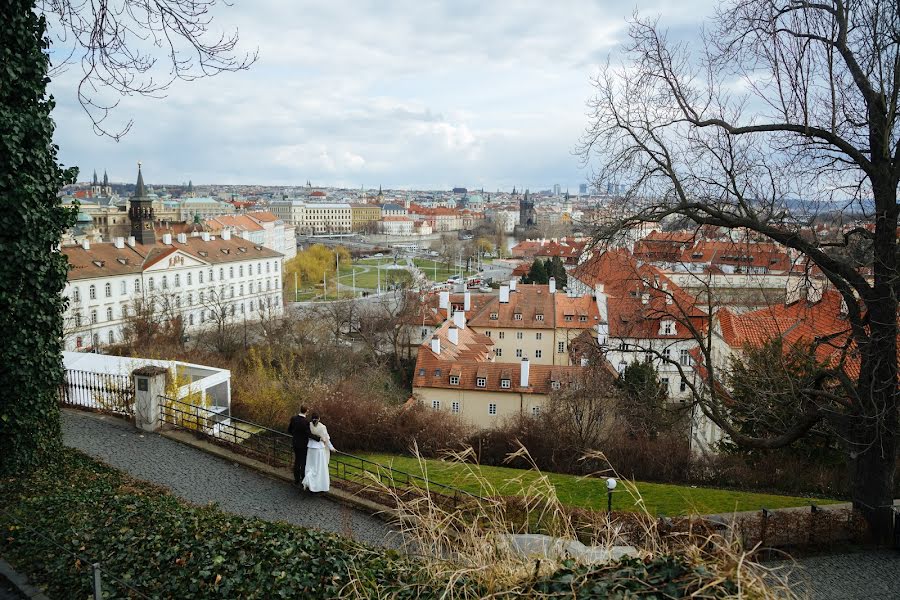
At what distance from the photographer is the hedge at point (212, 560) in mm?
4004

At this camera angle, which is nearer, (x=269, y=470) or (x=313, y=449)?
(x=313, y=449)

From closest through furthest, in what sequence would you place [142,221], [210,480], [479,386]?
[210,480], [479,386], [142,221]

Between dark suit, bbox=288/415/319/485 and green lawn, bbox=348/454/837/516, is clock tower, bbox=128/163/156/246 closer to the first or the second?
green lawn, bbox=348/454/837/516

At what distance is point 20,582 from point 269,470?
4.55m

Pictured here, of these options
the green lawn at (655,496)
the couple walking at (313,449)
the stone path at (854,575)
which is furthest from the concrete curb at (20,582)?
the stone path at (854,575)

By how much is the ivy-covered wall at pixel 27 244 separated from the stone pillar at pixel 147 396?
9.14ft

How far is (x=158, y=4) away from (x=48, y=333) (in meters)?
4.70

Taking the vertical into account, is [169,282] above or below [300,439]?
below

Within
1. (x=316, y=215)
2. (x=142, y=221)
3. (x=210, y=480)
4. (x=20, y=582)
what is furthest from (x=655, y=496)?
(x=316, y=215)

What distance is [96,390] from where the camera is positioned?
1377cm

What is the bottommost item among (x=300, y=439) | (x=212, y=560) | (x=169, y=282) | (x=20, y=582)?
(x=169, y=282)

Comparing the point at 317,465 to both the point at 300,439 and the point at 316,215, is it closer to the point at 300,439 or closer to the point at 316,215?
the point at 300,439

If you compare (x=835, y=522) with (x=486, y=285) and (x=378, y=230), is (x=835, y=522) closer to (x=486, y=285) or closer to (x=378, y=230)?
(x=486, y=285)

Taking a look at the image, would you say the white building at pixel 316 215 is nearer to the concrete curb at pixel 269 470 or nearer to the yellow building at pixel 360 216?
the yellow building at pixel 360 216
